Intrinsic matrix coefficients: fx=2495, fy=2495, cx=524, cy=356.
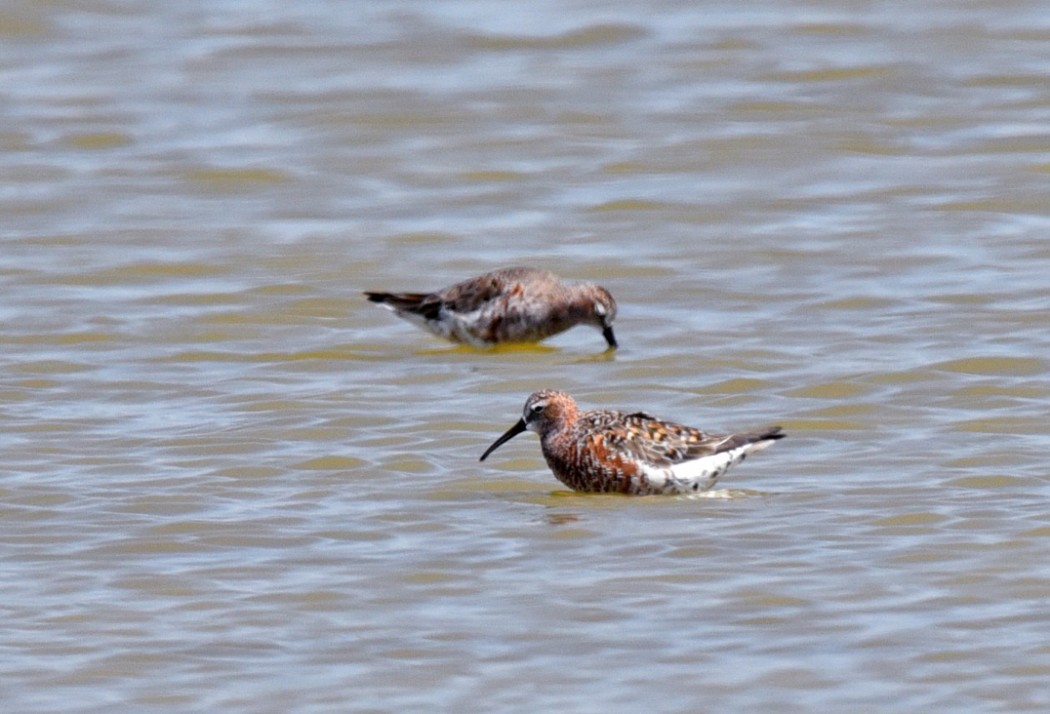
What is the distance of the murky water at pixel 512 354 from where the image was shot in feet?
29.5

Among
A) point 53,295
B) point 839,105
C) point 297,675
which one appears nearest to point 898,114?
point 839,105

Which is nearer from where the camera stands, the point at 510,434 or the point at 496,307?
the point at 510,434

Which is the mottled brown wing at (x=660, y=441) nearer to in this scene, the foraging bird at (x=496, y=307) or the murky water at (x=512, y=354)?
the murky water at (x=512, y=354)

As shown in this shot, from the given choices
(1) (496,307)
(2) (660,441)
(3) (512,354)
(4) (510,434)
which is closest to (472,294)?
(1) (496,307)

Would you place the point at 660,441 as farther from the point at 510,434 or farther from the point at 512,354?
the point at 512,354

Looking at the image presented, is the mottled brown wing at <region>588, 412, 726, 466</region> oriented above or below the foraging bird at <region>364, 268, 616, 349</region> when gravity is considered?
above

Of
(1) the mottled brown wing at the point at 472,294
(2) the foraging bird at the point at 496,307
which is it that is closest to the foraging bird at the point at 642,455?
(2) the foraging bird at the point at 496,307

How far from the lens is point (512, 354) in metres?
15.5

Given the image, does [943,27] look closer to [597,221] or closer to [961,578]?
[597,221]

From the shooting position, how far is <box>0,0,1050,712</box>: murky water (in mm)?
8977

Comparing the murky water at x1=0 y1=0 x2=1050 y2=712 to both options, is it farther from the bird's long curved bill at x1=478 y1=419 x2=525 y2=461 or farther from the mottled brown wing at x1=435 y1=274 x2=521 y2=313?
the mottled brown wing at x1=435 y1=274 x2=521 y2=313

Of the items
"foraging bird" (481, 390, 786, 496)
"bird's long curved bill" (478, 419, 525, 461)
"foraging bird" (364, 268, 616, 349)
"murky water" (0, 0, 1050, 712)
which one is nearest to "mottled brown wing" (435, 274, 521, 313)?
"foraging bird" (364, 268, 616, 349)

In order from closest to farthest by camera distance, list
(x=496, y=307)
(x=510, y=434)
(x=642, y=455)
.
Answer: (x=642, y=455)
(x=510, y=434)
(x=496, y=307)

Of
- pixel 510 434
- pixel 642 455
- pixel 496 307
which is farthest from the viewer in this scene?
pixel 496 307
